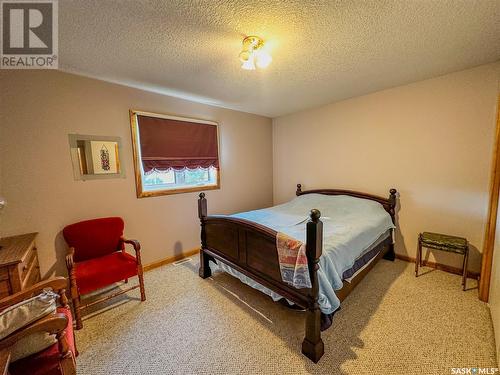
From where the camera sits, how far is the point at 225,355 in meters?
1.51

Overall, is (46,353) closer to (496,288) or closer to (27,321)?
(27,321)

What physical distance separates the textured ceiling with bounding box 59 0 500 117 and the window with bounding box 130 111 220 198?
508mm

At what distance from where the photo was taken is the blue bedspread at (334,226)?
1576 millimetres

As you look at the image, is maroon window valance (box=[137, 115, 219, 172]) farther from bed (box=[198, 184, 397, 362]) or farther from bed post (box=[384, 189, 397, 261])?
bed post (box=[384, 189, 397, 261])

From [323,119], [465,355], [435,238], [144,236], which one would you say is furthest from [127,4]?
[435,238]

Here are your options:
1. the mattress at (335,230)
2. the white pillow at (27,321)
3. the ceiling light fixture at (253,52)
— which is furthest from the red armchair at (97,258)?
the ceiling light fixture at (253,52)

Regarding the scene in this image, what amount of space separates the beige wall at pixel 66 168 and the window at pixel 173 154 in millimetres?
107

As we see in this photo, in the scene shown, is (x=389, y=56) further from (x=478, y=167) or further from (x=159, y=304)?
(x=159, y=304)

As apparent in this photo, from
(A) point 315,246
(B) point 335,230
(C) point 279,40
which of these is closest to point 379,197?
(B) point 335,230

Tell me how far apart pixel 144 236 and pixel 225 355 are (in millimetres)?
Answer: 1857

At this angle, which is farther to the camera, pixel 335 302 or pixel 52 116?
pixel 52 116

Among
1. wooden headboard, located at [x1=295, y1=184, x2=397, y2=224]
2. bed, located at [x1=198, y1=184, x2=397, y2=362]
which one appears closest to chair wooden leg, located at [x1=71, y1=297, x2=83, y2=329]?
bed, located at [x1=198, y1=184, x2=397, y2=362]

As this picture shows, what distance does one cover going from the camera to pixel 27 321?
953 millimetres
